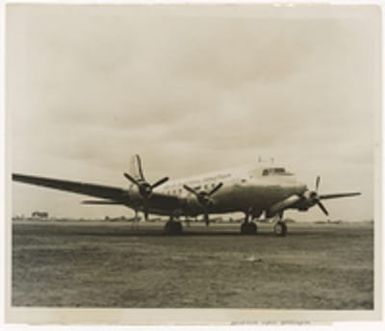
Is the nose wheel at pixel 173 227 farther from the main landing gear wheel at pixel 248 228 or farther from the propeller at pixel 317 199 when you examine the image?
the propeller at pixel 317 199

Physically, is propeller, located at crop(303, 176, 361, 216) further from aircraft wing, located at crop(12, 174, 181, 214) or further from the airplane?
aircraft wing, located at crop(12, 174, 181, 214)

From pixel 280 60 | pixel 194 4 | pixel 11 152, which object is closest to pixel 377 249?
pixel 280 60

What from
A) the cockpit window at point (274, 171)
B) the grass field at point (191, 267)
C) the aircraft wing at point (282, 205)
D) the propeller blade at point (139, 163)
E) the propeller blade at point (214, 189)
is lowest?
the grass field at point (191, 267)

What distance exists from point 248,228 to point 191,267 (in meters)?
0.26

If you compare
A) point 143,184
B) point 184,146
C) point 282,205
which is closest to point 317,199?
point 282,205

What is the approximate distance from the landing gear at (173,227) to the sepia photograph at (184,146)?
0.06 metres

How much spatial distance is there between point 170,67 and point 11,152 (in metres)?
0.68

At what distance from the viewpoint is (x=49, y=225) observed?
7.85ft

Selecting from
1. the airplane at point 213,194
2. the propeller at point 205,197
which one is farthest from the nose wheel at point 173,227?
the propeller at point 205,197

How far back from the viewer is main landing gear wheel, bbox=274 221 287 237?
2420 mm

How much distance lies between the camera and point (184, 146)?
94.2 inches

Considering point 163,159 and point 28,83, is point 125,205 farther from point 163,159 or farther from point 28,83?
point 28,83

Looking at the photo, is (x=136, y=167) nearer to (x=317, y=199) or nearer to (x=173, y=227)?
(x=173, y=227)

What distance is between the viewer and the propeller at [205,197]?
2428mm
